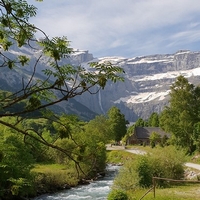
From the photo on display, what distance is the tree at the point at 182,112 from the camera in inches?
2290

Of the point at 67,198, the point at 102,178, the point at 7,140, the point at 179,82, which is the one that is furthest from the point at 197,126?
the point at 7,140

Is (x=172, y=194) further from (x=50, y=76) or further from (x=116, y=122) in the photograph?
(x=116, y=122)

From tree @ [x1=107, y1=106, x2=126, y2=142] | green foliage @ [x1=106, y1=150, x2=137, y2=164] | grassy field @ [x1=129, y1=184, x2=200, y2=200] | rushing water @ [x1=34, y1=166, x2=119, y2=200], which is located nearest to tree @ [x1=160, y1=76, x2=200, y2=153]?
green foliage @ [x1=106, y1=150, x2=137, y2=164]

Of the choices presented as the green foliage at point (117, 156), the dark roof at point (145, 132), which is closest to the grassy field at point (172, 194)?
the green foliage at point (117, 156)

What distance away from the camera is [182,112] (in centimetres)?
5731

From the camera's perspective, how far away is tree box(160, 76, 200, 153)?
191 feet

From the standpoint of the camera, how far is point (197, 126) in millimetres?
53344

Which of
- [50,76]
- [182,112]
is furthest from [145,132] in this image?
[50,76]

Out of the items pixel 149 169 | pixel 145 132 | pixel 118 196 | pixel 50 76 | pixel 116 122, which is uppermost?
pixel 50 76

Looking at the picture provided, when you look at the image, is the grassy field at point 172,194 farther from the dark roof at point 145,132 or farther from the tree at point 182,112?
the dark roof at point 145,132

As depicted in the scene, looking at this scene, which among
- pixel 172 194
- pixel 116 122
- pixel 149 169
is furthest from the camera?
pixel 116 122

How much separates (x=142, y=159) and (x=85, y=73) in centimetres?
2618

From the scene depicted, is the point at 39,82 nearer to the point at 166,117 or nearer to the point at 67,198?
the point at 67,198

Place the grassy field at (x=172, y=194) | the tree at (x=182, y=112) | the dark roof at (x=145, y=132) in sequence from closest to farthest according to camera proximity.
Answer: the grassy field at (x=172, y=194), the tree at (x=182, y=112), the dark roof at (x=145, y=132)
